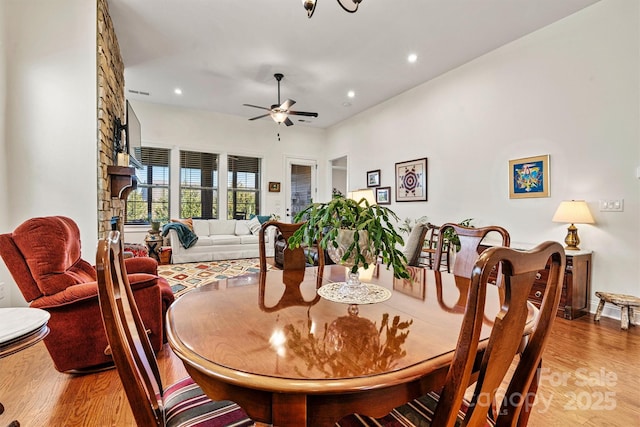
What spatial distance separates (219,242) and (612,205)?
18.7 feet

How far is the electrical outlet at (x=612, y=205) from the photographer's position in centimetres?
295

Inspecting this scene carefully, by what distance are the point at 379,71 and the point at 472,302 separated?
4.72 meters

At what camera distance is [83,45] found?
2.79 metres

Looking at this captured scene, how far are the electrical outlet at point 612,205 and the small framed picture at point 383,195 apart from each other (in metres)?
3.21

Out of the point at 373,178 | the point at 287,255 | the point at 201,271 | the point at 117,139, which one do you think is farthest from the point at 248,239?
the point at 287,255

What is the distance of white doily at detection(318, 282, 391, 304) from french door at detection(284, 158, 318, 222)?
6408 mm

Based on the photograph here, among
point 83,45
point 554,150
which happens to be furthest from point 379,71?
point 83,45

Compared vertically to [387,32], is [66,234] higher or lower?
lower

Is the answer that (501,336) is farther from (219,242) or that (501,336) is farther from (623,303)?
(219,242)

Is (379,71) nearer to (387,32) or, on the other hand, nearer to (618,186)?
(387,32)

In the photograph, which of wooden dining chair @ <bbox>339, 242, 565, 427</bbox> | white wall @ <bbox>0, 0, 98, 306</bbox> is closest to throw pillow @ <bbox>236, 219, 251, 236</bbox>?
white wall @ <bbox>0, 0, 98, 306</bbox>

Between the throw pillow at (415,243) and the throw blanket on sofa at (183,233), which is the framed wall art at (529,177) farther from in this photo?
the throw blanket on sofa at (183,233)

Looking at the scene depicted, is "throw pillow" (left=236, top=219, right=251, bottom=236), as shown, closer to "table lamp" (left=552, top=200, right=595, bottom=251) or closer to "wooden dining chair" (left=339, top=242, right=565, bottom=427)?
"table lamp" (left=552, top=200, right=595, bottom=251)

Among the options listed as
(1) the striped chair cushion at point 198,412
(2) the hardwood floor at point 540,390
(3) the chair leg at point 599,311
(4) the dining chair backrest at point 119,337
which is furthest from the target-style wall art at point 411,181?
(4) the dining chair backrest at point 119,337
